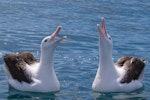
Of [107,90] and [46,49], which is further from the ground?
[46,49]

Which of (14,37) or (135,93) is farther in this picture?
(14,37)

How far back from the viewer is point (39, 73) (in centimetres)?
1294

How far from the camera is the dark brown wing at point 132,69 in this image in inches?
525

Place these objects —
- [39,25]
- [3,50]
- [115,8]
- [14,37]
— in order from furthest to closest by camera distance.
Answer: [115,8]
[39,25]
[14,37]
[3,50]

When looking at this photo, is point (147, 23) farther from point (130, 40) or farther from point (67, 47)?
point (67, 47)

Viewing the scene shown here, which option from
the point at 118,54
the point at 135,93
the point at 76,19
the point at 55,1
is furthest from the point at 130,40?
the point at 55,1

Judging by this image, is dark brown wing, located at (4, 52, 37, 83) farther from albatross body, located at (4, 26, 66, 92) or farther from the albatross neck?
the albatross neck

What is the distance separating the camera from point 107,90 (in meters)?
13.0

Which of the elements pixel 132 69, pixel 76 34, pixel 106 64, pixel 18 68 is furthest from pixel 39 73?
pixel 76 34

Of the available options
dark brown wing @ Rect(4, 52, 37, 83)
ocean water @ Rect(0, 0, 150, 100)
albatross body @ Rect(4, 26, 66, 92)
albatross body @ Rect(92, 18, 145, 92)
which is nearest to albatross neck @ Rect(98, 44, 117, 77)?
albatross body @ Rect(92, 18, 145, 92)

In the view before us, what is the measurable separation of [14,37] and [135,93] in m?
5.51

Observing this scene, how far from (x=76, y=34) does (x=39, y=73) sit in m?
5.65

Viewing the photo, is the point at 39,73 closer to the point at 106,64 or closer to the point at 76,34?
the point at 106,64

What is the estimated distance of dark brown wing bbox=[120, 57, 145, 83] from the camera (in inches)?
525
